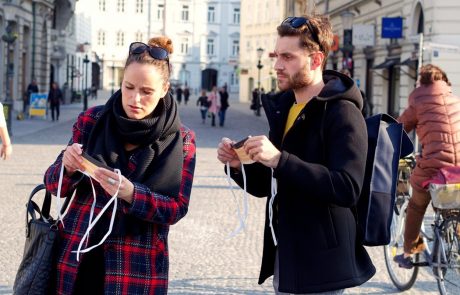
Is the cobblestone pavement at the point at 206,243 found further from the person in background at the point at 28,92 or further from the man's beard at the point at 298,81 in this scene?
the person in background at the point at 28,92

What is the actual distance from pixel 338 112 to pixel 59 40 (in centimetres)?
5019

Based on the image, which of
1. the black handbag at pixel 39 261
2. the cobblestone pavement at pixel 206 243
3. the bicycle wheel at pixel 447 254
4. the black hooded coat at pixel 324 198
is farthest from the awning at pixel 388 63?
the black handbag at pixel 39 261

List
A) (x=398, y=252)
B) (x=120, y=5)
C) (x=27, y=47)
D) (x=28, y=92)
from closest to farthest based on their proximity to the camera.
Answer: (x=398, y=252) → (x=28, y=92) → (x=27, y=47) → (x=120, y=5)

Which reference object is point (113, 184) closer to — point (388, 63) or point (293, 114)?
point (293, 114)

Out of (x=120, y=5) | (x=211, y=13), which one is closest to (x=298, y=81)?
(x=120, y=5)

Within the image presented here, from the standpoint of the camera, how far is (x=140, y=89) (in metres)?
3.36

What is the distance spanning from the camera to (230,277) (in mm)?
7336

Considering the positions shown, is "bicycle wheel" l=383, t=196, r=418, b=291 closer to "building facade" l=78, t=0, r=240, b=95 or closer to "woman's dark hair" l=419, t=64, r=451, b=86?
"woman's dark hair" l=419, t=64, r=451, b=86

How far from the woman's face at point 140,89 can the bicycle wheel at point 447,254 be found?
363 cm

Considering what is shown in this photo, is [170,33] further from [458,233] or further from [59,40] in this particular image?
[458,233]

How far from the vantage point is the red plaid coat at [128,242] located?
330 cm

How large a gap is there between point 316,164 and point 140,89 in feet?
2.40

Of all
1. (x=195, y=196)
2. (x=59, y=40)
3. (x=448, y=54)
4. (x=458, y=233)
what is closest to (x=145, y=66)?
(x=458, y=233)

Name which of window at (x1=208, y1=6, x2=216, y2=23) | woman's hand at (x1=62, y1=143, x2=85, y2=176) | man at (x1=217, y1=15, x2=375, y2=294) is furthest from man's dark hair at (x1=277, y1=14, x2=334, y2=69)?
window at (x1=208, y1=6, x2=216, y2=23)
